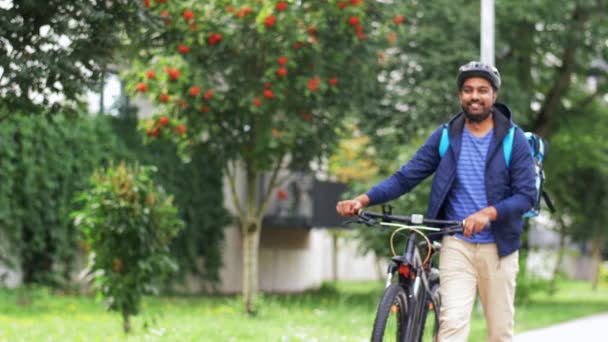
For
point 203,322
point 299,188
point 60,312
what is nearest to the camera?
point 203,322

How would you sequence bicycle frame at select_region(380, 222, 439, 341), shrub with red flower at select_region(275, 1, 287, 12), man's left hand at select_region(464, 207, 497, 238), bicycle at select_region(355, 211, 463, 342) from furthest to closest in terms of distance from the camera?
shrub with red flower at select_region(275, 1, 287, 12) → bicycle frame at select_region(380, 222, 439, 341) → bicycle at select_region(355, 211, 463, 342) → man's left hand at select_region(464, 207, 497, 238)

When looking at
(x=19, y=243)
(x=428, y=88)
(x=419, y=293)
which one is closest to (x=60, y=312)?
(x=19, y=243)

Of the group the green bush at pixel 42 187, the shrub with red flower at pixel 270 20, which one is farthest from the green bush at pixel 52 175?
the shrub with red flower at pixel 270 20

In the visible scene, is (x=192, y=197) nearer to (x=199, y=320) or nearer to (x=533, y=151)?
(x=199, y=320)

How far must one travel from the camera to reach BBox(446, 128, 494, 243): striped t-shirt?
601cm

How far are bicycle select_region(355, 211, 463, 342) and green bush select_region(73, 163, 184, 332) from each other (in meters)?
4.78

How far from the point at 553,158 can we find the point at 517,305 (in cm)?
488

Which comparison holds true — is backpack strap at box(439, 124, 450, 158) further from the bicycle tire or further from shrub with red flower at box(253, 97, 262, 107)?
shrub with red flower at box(253, 97, 262, 107)

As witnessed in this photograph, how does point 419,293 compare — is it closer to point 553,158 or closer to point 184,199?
Result: point 184,199

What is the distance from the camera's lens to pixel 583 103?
24.2m

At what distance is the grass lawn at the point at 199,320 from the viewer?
11.2 m

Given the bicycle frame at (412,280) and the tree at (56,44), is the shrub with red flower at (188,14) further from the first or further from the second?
the bicycle frame at (412,280)

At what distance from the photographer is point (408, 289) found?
234 inches

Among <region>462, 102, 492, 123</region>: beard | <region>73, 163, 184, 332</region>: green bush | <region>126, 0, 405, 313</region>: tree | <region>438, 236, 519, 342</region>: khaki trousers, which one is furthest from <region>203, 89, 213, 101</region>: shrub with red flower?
<region>462, 102, 492, 123</region>: beard
